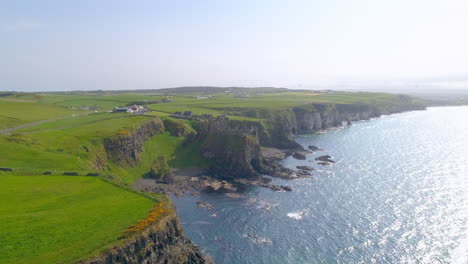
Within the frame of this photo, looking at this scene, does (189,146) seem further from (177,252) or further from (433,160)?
(433,160)

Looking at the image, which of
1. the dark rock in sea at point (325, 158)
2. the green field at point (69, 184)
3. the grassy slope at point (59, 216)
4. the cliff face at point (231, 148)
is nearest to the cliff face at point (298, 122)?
the dark rock in sea at point (325, 158)

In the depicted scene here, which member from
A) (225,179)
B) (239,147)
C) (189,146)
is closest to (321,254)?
(225,179)

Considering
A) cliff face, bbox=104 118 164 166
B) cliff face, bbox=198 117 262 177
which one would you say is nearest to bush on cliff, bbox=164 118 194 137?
cliff face, bbox=198 117 262 177

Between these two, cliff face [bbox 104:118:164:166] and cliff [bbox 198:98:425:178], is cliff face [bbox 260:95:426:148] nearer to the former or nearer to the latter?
cliff [bbox 198:98:425:178]

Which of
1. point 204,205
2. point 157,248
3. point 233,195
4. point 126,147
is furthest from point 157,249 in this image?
point 126,147

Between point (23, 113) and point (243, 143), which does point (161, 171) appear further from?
point (23, 113)

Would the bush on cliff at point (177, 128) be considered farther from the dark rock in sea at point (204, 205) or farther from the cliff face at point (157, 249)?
the cliff face at point (157, 249)
